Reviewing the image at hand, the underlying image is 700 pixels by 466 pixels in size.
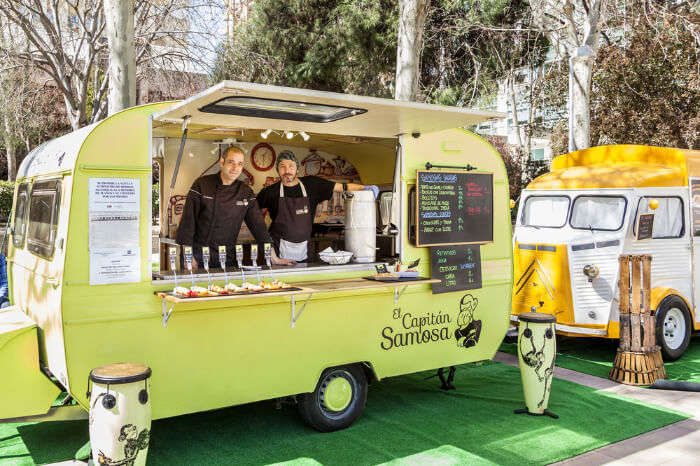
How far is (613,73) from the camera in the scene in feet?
52.0

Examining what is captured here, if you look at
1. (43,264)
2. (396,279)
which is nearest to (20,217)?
(43,264)

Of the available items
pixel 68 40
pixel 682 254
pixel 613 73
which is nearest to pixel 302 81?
pixel 68 40

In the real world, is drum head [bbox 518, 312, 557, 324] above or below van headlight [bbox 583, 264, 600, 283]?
below

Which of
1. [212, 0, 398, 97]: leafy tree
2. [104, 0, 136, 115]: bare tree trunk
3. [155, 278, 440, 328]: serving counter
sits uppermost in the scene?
[212, 0, 398, 97]: leafy tree

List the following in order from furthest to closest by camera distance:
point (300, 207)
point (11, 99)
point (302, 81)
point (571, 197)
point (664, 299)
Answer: point (302, 81)
point (11, 99)
point (571, 197)
point (664, 299)
point (300, 207)

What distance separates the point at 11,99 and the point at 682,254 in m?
13.0

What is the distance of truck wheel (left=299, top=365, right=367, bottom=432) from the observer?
15.5 ft

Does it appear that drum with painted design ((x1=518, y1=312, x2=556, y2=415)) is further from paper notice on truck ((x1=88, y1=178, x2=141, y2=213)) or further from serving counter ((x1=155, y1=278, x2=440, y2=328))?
paper notice on truck ((x1=88, y1=178, x2=141, y2=213))

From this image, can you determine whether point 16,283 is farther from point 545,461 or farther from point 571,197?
point 571,197

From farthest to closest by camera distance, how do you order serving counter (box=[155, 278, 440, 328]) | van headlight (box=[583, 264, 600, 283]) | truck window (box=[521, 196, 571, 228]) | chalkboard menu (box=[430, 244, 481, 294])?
truck window (box=[521, 196, 571, 228]) < van headlight (box=[583, 264, 600, 283]) < chalkboard menu (box=[430, 244, 481, 294]) < serving counter (box=[155, 278, 440, 328])

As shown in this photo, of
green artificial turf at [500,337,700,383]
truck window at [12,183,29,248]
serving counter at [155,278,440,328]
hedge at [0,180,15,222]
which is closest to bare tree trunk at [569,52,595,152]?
green artificial turf at [500,337,700,383]

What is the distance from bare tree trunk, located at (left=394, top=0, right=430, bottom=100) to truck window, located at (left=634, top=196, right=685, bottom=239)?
12.3 ft

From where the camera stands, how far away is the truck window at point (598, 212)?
7.21 meters

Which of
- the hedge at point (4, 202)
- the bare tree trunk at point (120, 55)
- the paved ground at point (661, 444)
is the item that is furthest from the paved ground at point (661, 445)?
the hedge at point (4, 202)
